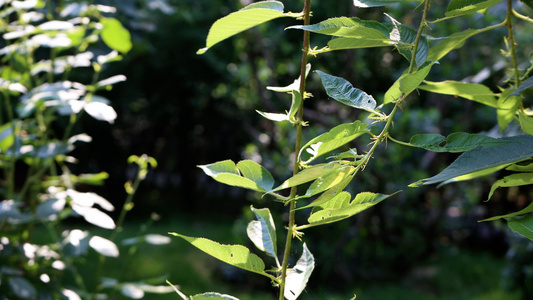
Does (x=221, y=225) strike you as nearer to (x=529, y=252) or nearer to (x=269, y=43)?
(x=269, y=43)

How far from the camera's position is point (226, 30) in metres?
0.41

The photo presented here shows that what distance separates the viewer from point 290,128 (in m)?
3.15

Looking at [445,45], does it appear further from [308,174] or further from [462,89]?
[308,174]

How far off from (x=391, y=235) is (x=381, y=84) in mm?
1081

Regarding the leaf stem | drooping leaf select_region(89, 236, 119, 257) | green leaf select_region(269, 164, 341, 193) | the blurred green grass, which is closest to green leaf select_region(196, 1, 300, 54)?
the leaf stem

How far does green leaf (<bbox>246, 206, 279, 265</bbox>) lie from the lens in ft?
1.44

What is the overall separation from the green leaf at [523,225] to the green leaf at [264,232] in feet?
0.66

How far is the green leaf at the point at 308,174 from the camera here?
1.21 ft

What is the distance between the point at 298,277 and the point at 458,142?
176 mm

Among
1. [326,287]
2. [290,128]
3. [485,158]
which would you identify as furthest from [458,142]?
[326,287]

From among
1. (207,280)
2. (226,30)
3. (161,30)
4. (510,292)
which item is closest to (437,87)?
(226,30)

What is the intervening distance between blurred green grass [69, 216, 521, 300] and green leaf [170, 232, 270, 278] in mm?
2540

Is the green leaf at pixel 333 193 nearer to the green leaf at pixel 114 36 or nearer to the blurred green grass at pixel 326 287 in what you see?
the green leaf at pixel 114 36

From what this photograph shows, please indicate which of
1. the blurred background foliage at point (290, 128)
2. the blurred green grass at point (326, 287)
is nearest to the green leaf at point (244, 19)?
the blurred background foliage at point (290, 128)
